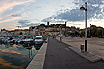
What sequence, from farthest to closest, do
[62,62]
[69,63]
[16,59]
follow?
[16,59] → [62,62] → [69,63]

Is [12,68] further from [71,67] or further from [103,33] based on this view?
[103,33]

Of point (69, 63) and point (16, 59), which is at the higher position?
point (69, 63)

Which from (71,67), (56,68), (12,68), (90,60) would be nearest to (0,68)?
(12,68)

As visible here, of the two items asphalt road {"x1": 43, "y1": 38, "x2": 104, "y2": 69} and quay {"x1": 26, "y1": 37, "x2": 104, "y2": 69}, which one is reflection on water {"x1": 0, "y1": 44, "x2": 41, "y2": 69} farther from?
asphalt road {"x1": 43, "y1": 38, "x2": 104, "y2": 69}

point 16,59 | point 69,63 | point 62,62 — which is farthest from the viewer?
point 16,59

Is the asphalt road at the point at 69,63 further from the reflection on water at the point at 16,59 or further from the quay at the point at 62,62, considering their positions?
the reflection on water at the point at 16,59

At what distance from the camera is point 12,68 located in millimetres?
9562

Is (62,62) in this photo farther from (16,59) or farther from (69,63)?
(16,59)

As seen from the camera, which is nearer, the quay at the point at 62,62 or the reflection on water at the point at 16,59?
the quay at the point at 62,62

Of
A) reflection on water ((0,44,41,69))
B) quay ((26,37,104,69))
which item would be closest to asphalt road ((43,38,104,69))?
quay ((26,37,104,69))

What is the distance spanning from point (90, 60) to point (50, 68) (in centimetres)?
393

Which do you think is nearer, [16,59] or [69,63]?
[69,63]

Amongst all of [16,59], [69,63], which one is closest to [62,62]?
[69,63]

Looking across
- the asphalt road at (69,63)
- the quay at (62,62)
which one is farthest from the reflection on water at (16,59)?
the asphalt road at (69,63)
